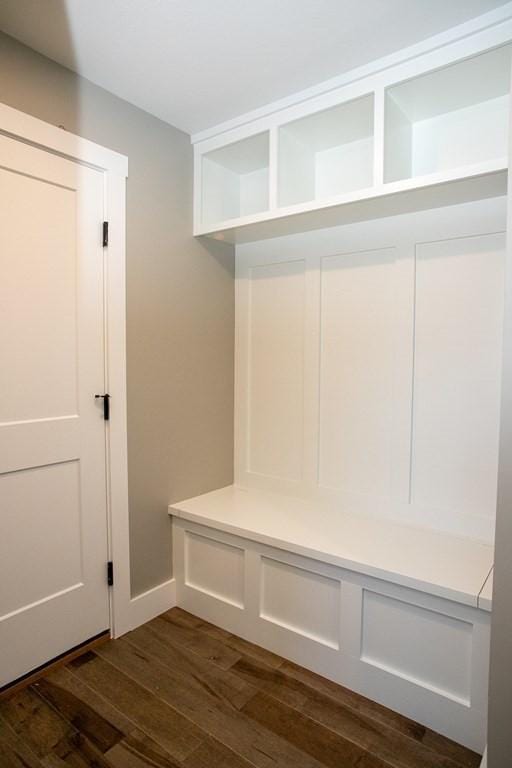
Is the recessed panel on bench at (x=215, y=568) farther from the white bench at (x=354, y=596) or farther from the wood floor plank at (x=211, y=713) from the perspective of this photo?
the wood floor plank at (x=211, y=713)

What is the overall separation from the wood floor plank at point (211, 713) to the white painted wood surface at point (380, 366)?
994 mm

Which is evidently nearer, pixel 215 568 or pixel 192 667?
pixel 192 667

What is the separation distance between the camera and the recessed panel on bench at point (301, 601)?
6.13 feet

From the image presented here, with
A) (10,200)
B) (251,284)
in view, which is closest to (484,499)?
(251,284)

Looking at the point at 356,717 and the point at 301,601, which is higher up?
the point at 301,601

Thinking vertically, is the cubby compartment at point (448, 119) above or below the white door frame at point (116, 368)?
above

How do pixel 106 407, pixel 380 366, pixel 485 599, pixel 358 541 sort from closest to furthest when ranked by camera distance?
pixel 485 599
pixel 358 541
pixel 106 407
pixel 380 366

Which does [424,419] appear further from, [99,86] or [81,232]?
[99,86]

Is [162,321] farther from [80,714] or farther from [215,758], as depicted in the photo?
[215,758]

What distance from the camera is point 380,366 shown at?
7.14 ft

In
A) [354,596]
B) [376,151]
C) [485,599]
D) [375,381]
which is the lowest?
[354,596]

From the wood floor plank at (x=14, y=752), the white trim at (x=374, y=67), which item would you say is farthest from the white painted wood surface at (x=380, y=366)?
the wood floor plank at (x=14, y=752)

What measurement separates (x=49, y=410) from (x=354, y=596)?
142cm

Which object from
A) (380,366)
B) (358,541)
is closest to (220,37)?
(380,366)
